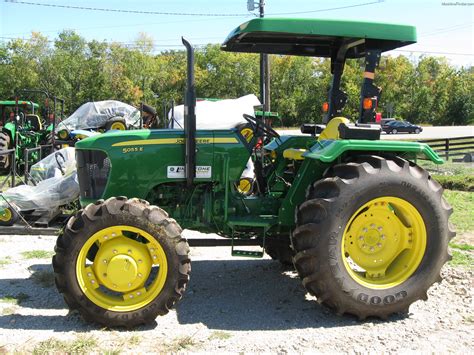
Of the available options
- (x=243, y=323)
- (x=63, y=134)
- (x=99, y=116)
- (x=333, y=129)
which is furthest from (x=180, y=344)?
(x=99, y=116)

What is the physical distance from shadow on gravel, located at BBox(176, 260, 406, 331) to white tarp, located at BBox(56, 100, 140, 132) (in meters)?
10.8

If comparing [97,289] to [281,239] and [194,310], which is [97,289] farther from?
[281,239]

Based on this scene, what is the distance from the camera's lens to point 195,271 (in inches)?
209

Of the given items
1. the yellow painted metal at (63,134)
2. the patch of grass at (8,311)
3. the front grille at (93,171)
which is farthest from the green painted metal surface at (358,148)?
the yellow painted metal at (63,134)

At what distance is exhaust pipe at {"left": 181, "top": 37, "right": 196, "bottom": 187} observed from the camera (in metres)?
3.96

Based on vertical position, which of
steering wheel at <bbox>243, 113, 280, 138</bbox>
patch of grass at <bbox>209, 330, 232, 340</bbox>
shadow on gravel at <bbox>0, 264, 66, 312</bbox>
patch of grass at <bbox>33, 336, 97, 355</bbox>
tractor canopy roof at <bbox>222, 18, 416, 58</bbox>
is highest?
tractor canopy roof at <bbox>222, 18, 416, 58</bbox>

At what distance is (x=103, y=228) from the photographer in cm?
378

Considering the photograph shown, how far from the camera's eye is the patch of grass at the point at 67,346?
3377 mm

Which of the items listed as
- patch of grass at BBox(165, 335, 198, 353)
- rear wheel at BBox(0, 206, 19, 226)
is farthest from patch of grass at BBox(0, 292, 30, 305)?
patch of grass at BBox(165, 335, 198, 353)

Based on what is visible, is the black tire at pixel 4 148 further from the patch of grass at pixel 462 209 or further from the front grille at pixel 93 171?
the patch of grass at pixel 462 209

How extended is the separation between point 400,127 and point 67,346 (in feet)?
136

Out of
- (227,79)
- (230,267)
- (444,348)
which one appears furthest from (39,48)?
(444,348)

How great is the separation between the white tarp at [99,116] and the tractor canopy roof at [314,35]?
1099cm

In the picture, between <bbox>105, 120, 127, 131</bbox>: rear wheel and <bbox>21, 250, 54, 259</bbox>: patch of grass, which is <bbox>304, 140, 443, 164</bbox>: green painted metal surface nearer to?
<bbox>21, 250, 54, 259</bbox>: patch of grass
